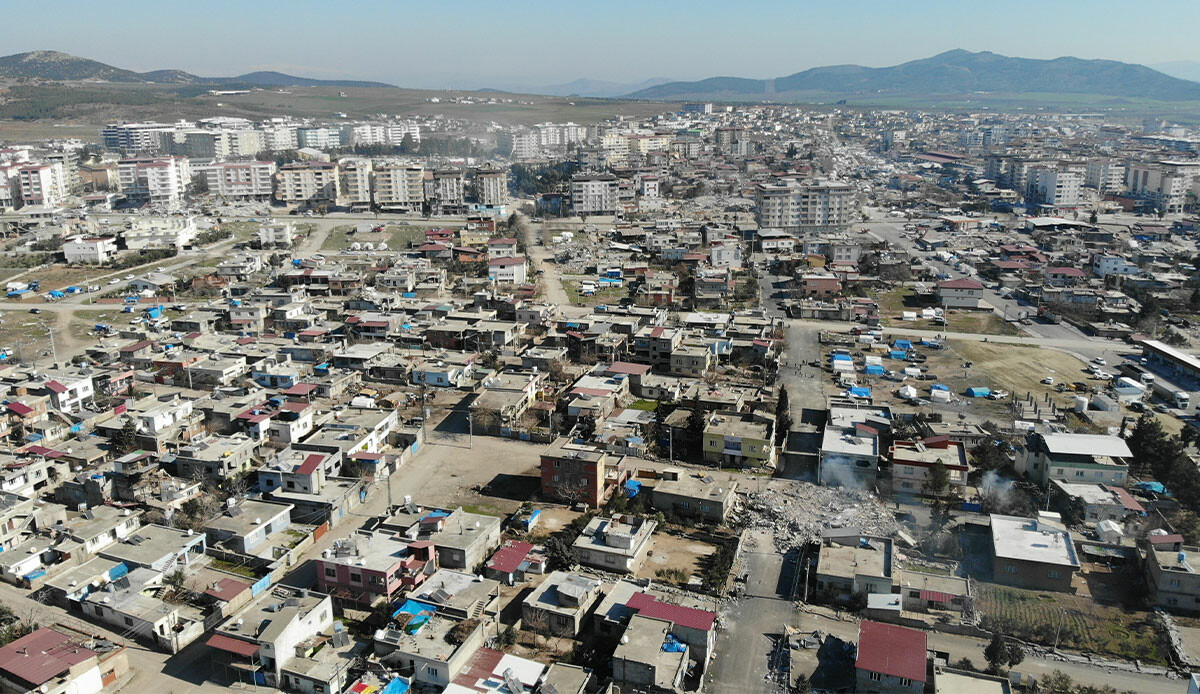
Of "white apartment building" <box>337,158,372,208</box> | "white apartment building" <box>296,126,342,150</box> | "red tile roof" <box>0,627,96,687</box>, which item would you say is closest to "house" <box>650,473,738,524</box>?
"red tile roof" <box>0,627,96,687</box>

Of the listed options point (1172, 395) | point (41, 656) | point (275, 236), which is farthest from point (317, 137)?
point (41, 656)

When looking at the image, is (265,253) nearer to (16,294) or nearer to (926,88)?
(16,294)

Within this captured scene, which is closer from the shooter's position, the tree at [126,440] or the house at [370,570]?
the house at [370,570]

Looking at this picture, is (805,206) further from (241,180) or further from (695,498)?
(241,180)

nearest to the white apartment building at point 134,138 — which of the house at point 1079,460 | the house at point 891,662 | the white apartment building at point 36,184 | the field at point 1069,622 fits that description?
the white apartment building at point 36,184

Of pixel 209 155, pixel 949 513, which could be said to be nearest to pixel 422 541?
pixel 949 513

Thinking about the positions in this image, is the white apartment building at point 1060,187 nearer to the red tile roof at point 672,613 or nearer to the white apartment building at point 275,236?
the white apartment building at point 275,236

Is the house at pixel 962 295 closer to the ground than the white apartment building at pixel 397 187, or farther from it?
closer to the ground

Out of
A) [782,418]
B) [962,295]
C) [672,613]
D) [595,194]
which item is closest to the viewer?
[672,613]
